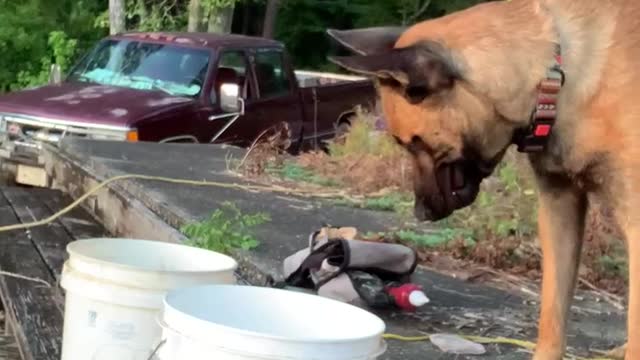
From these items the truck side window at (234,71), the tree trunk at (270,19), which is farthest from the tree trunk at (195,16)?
the truck side window at (234,71)

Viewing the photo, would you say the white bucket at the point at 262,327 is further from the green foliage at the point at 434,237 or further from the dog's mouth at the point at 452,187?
the green foliage at the point at 434,237

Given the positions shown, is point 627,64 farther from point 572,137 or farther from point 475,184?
point 475,184

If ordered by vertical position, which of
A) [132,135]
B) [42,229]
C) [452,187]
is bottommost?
[132,135]

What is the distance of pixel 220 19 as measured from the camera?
20516mm

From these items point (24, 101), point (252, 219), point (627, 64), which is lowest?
point (24, 101)

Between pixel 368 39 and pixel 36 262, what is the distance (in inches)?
113

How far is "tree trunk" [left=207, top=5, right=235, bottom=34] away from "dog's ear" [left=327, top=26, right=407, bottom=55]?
16.2 metres

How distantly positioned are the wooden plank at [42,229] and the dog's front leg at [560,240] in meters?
2.27

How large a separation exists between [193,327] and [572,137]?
178 cm

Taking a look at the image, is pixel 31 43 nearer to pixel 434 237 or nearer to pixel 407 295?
pixel 434 237

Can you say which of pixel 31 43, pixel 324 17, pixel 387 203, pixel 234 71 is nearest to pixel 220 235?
pixel 387 203

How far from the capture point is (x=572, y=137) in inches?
159

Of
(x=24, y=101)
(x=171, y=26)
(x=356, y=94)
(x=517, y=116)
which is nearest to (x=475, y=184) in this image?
(x=517, y=116)

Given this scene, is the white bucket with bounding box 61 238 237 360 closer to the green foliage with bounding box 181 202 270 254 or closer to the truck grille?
the green foliage with bounding box 181 202 270 254
